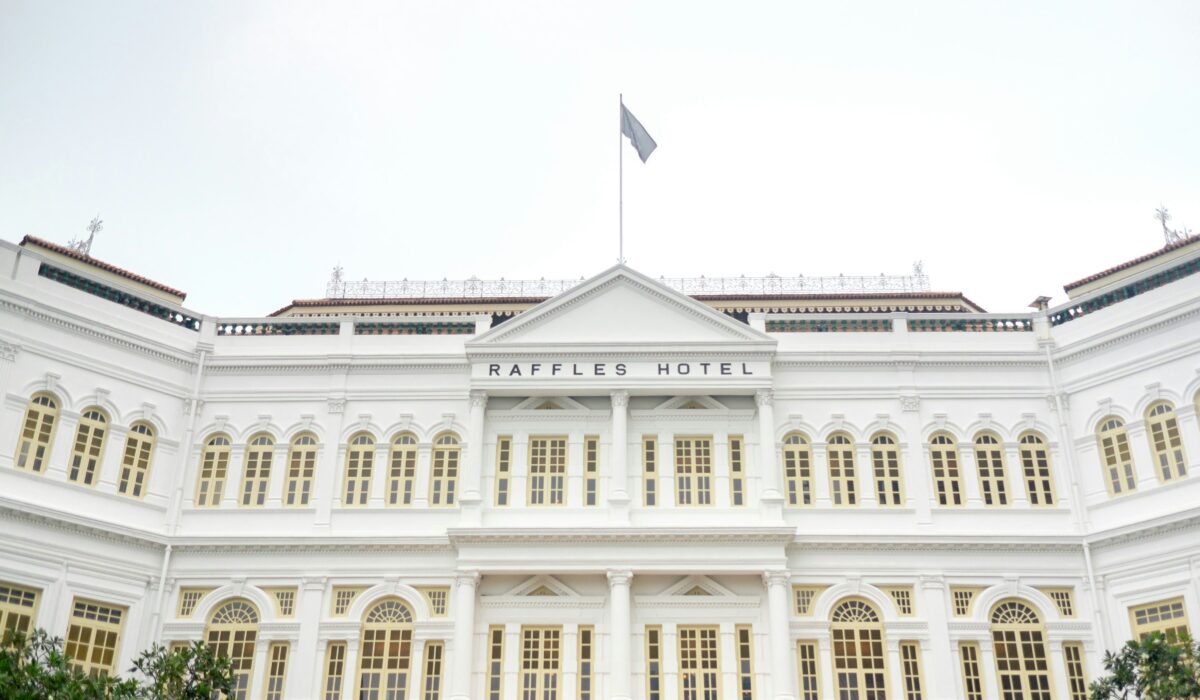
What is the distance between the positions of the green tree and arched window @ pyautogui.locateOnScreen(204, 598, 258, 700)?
16.1m

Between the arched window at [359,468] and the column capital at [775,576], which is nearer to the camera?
the column capital at [775,576]

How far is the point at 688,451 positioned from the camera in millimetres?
24328

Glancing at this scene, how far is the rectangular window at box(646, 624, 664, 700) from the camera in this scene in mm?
22094

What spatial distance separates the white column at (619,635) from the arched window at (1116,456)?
1031 centimetres

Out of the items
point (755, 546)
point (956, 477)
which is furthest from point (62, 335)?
point (956, 477)

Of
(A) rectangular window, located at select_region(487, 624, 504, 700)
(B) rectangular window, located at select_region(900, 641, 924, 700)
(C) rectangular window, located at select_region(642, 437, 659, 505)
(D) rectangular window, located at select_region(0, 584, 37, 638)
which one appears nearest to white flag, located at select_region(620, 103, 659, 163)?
(C) rectangular window, located at select_region(642, 437, 659, 505)

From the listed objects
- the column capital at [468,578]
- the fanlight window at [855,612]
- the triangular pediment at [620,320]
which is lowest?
the fanlight window at [855,612]

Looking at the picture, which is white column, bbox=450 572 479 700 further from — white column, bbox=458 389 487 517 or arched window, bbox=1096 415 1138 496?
arched window, bbox=1096 415 1138 496

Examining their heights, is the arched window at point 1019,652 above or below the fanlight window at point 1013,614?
below

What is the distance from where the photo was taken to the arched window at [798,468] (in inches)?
942

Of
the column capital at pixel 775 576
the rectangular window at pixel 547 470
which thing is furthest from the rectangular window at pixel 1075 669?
the rectangular window at pixel 547 470

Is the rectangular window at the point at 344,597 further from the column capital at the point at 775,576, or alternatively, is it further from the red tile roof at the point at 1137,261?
the red tile roof at the point at 1137,261

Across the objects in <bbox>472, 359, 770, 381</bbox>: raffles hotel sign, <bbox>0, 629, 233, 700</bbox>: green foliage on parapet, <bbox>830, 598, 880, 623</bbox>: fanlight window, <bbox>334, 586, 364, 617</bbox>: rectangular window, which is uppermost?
<bbox>472, 359, 770, 381</bbox>: raffles hotel sign

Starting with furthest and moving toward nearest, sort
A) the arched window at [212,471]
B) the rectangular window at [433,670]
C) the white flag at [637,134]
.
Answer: the white flag at [637,134], the arched window at [212,471], the rectangular window at [433,670]
